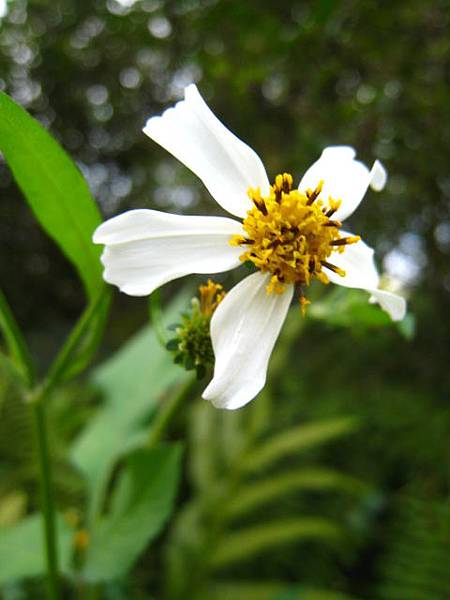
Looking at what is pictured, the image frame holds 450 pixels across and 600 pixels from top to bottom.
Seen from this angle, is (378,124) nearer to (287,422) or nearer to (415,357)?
(287,422)

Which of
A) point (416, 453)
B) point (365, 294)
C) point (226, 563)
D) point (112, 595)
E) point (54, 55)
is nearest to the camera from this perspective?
point (365, 294)

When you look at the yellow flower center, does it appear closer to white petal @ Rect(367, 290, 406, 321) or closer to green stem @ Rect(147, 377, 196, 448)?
white petal @ Rect(367, 290, 406, 321)

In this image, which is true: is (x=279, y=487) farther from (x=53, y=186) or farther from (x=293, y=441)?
(x=53, y=186)

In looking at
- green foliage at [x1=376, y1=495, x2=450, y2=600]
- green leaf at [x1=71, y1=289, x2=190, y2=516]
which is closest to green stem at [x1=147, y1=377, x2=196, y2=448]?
green leaf at [x1=71, y1=289, x2=190, y2=516]

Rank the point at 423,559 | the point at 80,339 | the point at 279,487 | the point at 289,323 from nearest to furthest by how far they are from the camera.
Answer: the point at 80,339 → the point at 423,559 → the point at 279,487 → the point at 289,323

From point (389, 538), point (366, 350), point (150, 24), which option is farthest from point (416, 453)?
point (150, 24)

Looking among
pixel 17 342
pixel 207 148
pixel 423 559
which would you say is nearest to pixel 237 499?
pixel 423 559
